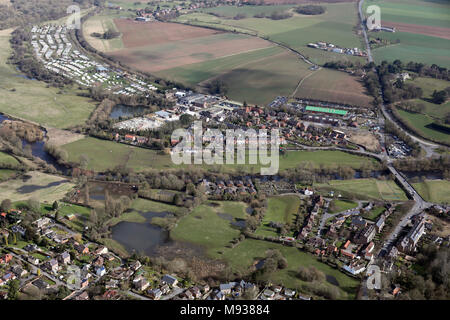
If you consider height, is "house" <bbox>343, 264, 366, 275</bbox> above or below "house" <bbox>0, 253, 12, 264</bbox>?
below

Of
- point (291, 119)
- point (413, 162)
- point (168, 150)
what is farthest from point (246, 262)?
point (291, 119)

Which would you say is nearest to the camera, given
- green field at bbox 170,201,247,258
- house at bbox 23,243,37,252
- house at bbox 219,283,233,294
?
house at bbox 219,283,233,294

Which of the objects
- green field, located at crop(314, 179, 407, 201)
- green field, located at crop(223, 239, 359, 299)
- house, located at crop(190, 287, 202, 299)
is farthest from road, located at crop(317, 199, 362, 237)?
house, located at crop(190, 287, 202, 299)

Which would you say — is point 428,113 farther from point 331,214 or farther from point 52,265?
point 52,265

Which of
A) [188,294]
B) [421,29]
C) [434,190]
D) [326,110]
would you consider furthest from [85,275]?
[421,29]

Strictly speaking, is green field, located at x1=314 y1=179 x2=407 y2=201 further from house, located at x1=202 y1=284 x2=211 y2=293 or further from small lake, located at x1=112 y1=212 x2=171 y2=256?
house, located at x1=202 y1=284 x2=211 y2=293

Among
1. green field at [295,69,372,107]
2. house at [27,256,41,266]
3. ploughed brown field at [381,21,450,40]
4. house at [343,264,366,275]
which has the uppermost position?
ploughed brown field at [381,21,450,40]

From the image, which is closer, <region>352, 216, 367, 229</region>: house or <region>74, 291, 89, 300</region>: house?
<region>74, 291, 89, 300</region>: house
